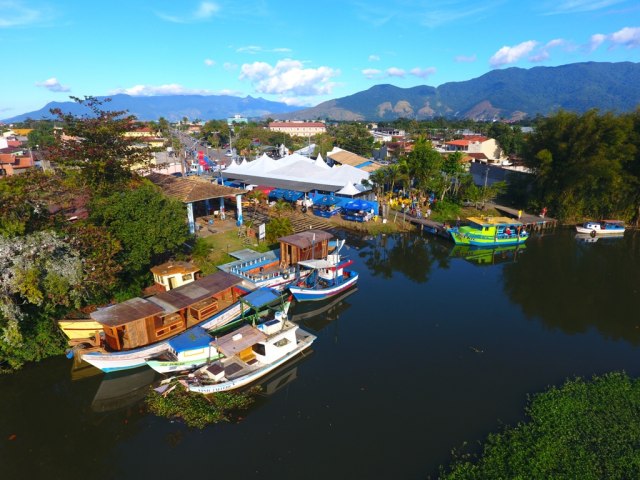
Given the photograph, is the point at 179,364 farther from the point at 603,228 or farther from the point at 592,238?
the point at 603,228

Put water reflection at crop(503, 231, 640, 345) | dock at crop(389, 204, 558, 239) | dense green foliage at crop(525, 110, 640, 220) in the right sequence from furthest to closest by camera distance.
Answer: dock at crop(389, 204, 558, 239) < dense green foliage at crop(525, 110, 640, 220) < water reflection at crop(503, 231, 640, 345)

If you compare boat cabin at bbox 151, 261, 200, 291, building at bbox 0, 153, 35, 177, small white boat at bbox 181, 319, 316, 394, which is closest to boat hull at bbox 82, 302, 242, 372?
small white boat at bbox 181, 319, 316, 394

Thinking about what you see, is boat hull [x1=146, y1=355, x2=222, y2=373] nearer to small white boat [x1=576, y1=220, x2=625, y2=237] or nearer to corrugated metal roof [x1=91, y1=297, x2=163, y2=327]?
corrugated metal roof [x1=91, y1=297, x2=163, y2=327]

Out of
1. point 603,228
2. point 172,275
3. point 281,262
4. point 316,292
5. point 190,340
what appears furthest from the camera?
point 603,228

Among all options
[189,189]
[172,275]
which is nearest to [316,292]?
[172,275]

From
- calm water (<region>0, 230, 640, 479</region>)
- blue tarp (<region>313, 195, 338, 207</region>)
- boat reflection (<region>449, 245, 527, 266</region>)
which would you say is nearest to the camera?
calm water (<region>0, 230, 640, 479</region>)

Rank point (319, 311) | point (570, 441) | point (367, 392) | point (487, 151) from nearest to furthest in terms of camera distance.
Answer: point (570, 441) < point (367, 392) < point (319, 311) < point (487, 151)

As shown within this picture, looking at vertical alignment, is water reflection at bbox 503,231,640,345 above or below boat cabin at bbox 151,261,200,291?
below
